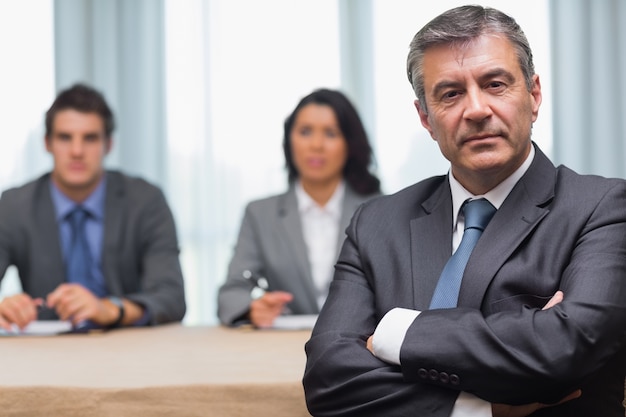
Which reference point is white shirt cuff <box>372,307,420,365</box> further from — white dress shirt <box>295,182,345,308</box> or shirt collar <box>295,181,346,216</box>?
shirt collar <box>295,181,346,216</box>

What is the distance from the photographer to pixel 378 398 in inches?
Answer: 65.9

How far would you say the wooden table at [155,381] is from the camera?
75.9 inches

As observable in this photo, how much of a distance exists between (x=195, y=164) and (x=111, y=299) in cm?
243

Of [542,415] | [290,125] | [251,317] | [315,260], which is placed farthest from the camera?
[290,125]

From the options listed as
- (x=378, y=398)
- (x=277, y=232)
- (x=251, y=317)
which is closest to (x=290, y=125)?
(x=277, y=232)

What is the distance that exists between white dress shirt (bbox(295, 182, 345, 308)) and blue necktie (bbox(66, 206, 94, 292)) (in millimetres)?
812

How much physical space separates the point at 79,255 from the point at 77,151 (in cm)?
39

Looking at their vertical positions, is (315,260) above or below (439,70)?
below

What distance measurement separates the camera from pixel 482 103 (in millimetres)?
1734

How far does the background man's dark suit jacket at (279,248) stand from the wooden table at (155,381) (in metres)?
0.93

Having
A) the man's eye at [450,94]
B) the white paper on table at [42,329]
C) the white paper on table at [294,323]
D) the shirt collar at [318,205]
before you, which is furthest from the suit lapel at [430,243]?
the shirt collar at [318,205]

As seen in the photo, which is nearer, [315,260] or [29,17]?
[315,260]

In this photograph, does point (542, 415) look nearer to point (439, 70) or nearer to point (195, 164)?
point (439, 70)

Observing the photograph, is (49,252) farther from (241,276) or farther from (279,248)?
(279,248)
